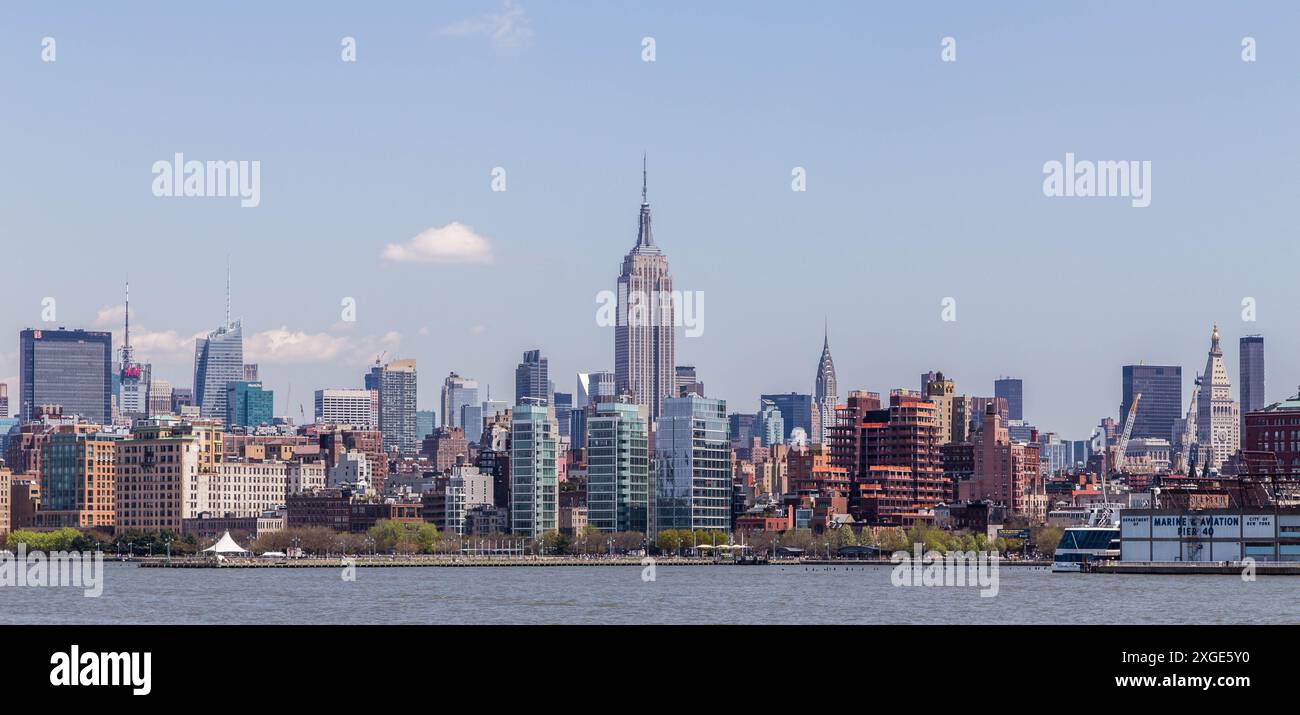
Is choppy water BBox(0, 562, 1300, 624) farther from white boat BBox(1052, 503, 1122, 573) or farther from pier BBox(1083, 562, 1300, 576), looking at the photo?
white boat BBox(1052, 503, 1122, 573)

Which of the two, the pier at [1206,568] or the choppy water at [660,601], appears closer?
the choppy water at [660,601]

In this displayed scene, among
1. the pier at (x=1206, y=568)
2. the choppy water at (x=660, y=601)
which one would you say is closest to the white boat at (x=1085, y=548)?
the choppy water at (x=660, y=601)

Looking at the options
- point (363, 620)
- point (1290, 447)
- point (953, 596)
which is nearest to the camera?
point (363, 620)

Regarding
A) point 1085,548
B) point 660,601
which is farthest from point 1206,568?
point 660,601

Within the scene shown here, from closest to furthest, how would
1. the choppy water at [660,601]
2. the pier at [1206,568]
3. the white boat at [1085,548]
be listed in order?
the choppy water at [660,601] → the pier at [1206,568] → the white boat at [1085,548]

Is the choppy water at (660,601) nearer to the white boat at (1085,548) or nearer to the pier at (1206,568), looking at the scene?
the pier at (1206,568)
